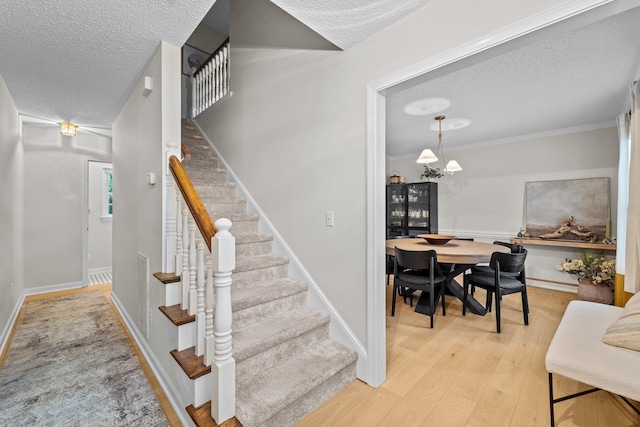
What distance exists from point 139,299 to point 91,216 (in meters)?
4.33

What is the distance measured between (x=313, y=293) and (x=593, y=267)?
365cm

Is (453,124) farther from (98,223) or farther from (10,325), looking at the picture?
(98,223)

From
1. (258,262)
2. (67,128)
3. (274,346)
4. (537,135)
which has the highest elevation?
(537,135)

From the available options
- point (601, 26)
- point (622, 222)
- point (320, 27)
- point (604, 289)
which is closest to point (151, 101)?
point (320, 27)

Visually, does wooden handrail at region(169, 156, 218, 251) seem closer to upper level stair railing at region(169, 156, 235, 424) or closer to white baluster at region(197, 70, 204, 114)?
upper level stair railing at region(169, 156, 235, 424)

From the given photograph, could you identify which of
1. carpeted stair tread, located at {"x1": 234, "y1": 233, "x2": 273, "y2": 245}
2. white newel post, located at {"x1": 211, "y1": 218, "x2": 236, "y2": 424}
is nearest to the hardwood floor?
white newel post, located at {"x1": 211, "y1": 218, "x2": 236, "y2": 424}

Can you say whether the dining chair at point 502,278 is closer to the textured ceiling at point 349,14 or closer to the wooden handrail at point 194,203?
the textured ceiling at point 349,14

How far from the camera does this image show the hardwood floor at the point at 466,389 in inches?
63.8

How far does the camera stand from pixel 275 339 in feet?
6.05

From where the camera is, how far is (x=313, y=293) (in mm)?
2330

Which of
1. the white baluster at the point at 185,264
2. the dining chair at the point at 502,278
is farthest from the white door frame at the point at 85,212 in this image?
the dining chair at the point at 502,278

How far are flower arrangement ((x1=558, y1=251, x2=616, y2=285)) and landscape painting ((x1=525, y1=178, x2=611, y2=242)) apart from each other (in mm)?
318

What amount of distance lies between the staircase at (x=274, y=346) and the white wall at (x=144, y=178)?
1.62 ft

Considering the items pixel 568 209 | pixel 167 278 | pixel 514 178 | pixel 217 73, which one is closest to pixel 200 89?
pixel 217 73
